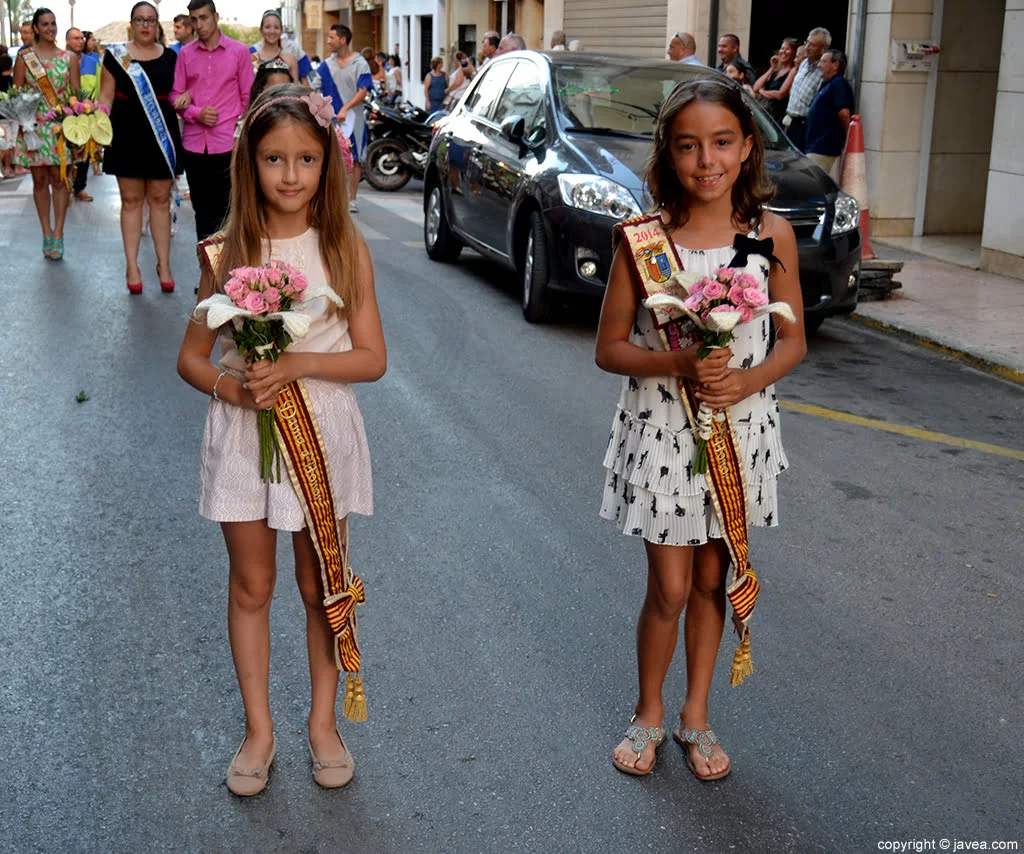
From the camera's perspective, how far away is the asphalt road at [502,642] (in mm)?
3377

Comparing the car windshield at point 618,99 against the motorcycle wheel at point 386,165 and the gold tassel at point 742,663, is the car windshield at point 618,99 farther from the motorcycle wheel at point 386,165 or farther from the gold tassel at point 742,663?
the motorcycle wheel at point 386,165

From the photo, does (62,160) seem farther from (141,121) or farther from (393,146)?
(393,146)

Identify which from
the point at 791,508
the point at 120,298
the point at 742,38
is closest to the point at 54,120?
the point at 120,298

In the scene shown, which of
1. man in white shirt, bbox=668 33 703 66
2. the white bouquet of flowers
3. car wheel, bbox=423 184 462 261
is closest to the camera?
the white bouquet of flowers

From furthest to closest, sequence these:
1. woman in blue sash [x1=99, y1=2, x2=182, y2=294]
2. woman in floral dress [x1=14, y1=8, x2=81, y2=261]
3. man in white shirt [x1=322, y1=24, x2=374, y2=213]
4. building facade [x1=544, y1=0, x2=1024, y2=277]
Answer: man in white shirt [x1=322, y1=24, x2=374, y2=213] → building facade [x1=544, y1=0, x2=1024, y2=277] → woman in floral dress [x1=14, y1=8, x2=81, y2=261] → woman in blue sash [x1=99, y1=2, x2=182, y2=294]

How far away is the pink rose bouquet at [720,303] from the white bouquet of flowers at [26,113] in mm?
9089

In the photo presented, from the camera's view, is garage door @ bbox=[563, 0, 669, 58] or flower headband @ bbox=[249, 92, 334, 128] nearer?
flower headband @ bbox=[249, 92, 334, 128]

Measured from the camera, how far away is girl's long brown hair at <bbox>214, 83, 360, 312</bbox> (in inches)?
127

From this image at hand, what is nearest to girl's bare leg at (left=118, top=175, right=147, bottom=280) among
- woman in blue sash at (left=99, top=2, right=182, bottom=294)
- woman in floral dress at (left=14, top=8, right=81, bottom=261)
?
woman in blue sash at (left=99, top=2, right=182, bottom=294)

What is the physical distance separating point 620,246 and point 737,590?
90cm

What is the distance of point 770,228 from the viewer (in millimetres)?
3346

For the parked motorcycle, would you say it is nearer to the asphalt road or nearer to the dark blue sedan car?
the dark blue sedan car

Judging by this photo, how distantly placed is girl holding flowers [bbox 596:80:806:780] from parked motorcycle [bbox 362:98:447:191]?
1594 centimetres

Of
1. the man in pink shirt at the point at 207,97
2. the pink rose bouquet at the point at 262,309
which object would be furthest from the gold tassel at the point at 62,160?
the pink rose bouquet at the point at 262,309
